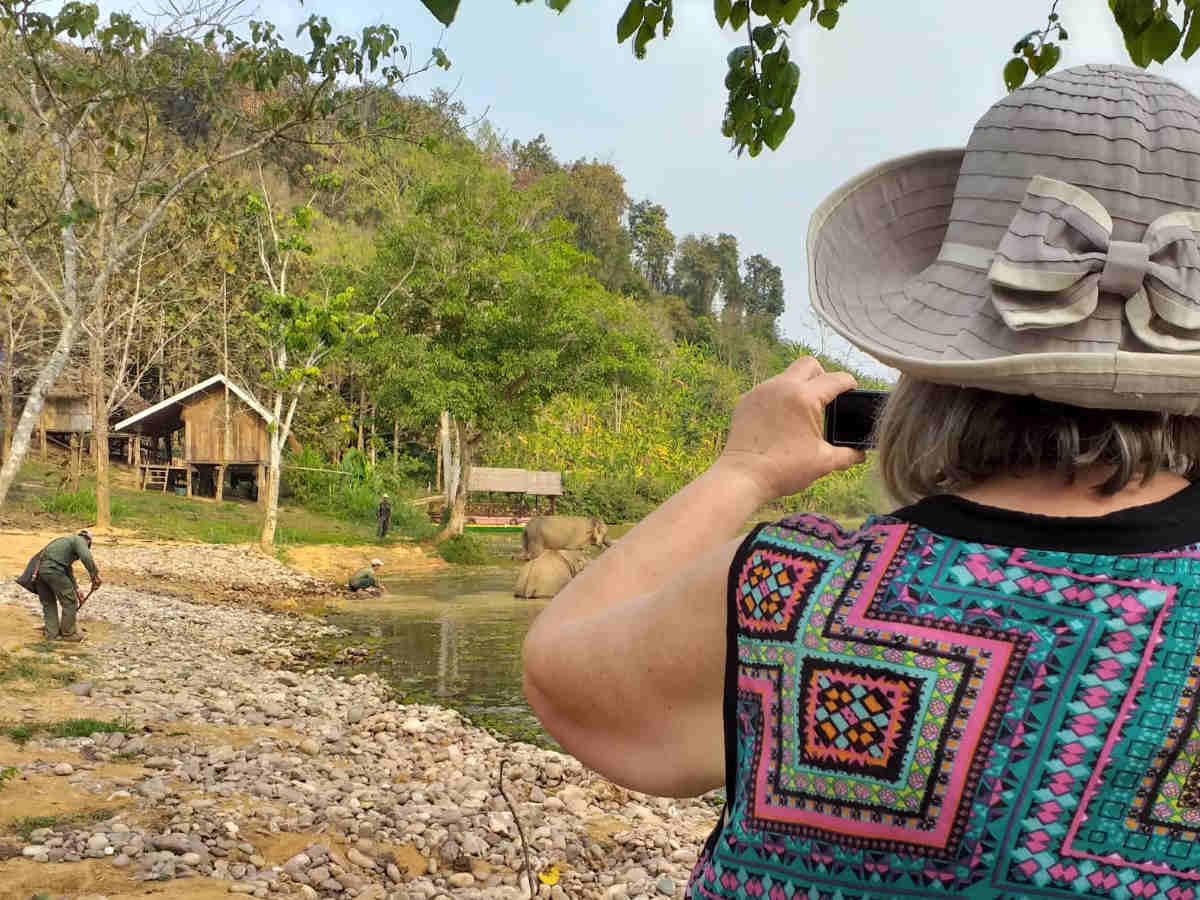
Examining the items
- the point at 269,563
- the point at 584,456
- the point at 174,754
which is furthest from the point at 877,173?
the point at 584,456

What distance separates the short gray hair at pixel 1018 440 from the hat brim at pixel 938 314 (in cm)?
2

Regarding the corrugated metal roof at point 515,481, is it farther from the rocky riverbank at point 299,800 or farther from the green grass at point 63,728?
the green grass at point 63,728

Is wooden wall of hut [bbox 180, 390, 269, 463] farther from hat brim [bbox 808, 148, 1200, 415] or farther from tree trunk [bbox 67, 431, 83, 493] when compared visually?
hat brim [bbox 808, 148, 1200, 415]

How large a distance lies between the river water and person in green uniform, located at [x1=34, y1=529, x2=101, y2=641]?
109 inches

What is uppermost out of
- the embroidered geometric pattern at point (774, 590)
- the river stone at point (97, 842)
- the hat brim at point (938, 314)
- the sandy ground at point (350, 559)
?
the hat brim at point (938, 314)

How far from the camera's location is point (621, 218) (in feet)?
175

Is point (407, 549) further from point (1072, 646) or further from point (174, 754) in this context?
point (1072, 646)

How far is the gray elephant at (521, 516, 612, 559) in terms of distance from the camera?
21.4 meters

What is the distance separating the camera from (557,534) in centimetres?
2144

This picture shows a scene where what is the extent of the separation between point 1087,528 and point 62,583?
1098cm

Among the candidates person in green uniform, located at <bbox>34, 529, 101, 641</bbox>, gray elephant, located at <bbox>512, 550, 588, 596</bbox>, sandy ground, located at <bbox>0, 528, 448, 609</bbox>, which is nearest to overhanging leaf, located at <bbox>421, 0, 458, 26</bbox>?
person in green uniform, located at <bbox>34, 529, 101, 641</bbox>

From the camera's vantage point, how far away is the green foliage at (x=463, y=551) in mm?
21750

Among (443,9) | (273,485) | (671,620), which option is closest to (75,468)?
(273,485)

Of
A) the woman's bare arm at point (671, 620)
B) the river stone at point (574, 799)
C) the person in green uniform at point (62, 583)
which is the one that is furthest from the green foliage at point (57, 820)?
the person in green uniform at point (62, 583)
